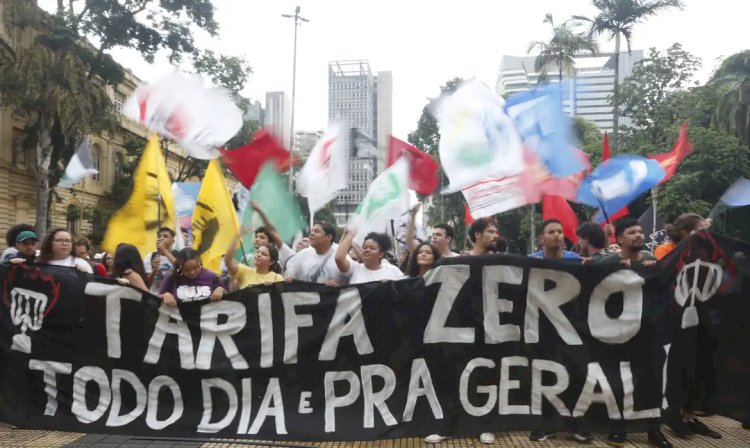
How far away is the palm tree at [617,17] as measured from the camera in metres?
24.9

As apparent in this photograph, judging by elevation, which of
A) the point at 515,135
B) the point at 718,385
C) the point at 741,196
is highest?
the point at 515,135

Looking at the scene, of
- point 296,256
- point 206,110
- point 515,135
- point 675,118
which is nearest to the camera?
point 296,256

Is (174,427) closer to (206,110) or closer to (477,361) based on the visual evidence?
(477,361)

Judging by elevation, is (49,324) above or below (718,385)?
above

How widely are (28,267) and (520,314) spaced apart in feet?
12.4

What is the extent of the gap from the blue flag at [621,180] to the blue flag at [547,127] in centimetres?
32

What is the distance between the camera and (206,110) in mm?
6965

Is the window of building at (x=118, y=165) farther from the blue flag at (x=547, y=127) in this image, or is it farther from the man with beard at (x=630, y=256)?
the man with beard at (x=630, y=256)

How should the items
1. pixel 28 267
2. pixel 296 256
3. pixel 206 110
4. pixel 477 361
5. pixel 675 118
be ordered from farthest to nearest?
pixel 675 118 → pixel 206 110 → pixel 296 256 → pixel 28 267 → pixel 477 361

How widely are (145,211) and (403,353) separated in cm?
325

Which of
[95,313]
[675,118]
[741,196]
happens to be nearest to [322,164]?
[95,313]

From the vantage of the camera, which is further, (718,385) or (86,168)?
(86,168)

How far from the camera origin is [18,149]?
1196 inches

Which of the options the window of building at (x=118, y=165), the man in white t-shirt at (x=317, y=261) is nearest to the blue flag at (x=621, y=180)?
the man in white t-shirt at (x=317, y=261)
